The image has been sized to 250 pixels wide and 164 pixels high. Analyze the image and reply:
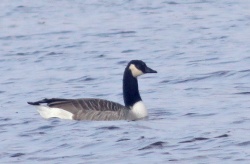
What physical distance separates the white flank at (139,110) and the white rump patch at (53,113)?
975 mm

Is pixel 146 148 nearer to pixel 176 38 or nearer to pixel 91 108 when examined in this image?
pixel 91 108

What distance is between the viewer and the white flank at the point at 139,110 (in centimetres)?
1559

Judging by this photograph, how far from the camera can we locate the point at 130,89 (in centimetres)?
1609

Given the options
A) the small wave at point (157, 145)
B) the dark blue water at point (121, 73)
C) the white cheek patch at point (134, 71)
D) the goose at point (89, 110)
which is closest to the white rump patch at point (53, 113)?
the goose at point (89, 110)

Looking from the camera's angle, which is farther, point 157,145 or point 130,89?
point 130,89

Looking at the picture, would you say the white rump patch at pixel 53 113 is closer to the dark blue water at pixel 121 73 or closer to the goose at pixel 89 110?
the goose at pixel 89 110

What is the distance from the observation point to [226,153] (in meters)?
11.7

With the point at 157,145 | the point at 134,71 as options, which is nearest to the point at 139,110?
the point at 134,71

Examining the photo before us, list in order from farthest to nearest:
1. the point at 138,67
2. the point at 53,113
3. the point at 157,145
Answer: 1. the point at 138,67
2. the point at 53,113
3. the point at 157,145

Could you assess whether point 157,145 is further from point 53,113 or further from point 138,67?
point 138,67

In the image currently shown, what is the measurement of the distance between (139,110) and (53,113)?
Result: 132 centimetres

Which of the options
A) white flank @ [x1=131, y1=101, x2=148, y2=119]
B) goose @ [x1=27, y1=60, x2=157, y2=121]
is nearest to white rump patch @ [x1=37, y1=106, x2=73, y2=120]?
goose @ [x1=27, y1=60, x2=157, y2=121]

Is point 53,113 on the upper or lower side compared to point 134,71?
lower

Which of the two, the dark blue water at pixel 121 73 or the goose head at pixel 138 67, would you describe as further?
the goose head at pixel 138 67
